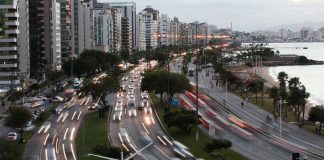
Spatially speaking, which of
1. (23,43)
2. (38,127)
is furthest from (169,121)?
(23,43)

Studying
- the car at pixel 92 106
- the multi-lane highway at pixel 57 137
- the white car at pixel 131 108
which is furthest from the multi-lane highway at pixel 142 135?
the multi-lane highway at pixel 57 137

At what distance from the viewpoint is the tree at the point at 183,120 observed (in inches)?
2023

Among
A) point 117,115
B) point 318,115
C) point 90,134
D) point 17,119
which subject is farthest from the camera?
point 117,115

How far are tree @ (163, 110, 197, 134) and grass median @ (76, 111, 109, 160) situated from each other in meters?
6.53

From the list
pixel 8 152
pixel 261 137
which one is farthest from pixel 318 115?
pixel 8 152

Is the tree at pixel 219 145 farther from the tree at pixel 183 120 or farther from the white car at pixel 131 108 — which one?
the white car at pixel 131 108

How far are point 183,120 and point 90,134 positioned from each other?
30.4ft

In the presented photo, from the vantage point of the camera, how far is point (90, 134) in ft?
173

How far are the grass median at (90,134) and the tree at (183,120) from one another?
6.53 metres

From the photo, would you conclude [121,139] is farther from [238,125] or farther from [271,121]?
[271,121]

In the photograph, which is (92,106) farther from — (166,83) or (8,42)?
(8,42)

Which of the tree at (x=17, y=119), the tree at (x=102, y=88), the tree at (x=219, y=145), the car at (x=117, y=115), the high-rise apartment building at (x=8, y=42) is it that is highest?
the high-rise apartment building at (x=8, y=42)

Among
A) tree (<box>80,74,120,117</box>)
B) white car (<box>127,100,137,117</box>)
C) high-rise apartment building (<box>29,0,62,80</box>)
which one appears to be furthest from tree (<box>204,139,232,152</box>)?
high-rise apartment building (<box>29,0,62,80</box>)

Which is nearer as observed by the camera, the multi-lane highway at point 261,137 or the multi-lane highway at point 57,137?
the multi-lane highway at point 57,137
